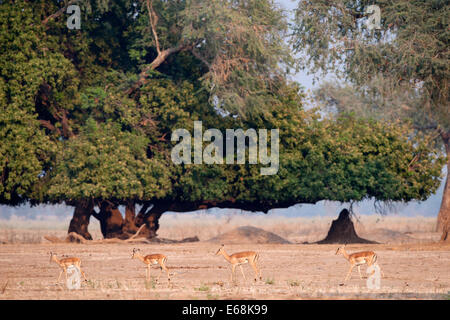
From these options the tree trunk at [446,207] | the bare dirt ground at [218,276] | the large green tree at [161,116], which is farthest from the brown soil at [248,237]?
the bare dirt ground at [218,276]

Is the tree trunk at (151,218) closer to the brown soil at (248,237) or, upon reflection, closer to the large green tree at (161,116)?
the large green tree at (161,116)

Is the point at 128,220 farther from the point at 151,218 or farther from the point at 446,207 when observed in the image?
the point at 446,207

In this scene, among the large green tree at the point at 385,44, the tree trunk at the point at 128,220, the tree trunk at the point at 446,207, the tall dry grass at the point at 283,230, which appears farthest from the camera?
the tall dry grass at the point at 283,230

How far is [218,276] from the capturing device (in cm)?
1998

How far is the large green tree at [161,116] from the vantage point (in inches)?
1323

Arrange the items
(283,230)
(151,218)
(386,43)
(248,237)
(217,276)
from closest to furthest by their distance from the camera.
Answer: (217,276)
(386,43)
(151,218)
(248,237)
(283,230)

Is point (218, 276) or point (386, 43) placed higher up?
point (386, 43)

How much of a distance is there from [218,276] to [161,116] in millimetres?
17491

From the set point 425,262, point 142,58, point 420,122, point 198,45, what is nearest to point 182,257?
point 425,262

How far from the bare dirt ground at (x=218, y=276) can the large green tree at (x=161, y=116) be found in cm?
469

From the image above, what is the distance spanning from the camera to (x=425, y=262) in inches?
982

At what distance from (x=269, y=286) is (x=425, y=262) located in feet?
32.1

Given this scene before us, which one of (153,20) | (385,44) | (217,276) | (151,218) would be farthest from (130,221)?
(217,276)

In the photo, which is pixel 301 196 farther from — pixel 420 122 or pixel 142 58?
pixel 420 122
